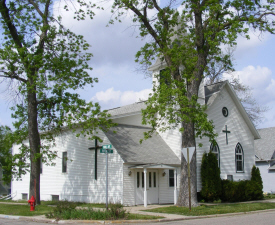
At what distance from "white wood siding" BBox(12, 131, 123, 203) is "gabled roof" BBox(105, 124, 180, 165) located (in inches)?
21.7

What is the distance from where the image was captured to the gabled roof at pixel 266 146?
3547 cm

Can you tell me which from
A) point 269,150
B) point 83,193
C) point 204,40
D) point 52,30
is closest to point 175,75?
point 204,40

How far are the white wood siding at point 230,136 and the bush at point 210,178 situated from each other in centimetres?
83

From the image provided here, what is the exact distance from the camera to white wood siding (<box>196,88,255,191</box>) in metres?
25.5

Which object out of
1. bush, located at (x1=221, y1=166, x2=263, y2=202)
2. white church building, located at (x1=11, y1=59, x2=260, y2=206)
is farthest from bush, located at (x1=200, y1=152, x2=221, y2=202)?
bush, located at (x1=221, y1=166, x2=263, y2=202)

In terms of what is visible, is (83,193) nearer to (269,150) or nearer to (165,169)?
(165,169)

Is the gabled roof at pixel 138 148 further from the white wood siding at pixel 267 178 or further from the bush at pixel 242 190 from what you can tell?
the white wood siding at pixel 267 178

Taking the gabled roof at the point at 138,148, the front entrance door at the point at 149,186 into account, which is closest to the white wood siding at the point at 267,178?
the gabled roof at the point at 138,148

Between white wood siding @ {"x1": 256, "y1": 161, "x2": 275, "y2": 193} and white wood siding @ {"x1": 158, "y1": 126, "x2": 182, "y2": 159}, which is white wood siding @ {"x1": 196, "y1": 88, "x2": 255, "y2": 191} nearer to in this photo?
white wood siding @ {"x1": 158, "y1": 126, "x2": 182, "y2": 159}

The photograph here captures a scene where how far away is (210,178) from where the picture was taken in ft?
75.1

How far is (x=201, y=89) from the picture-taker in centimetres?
2528

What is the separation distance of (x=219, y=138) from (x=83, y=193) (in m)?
10.5

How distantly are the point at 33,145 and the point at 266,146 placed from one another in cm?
2546

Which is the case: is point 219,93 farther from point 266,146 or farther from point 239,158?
point 266,146
